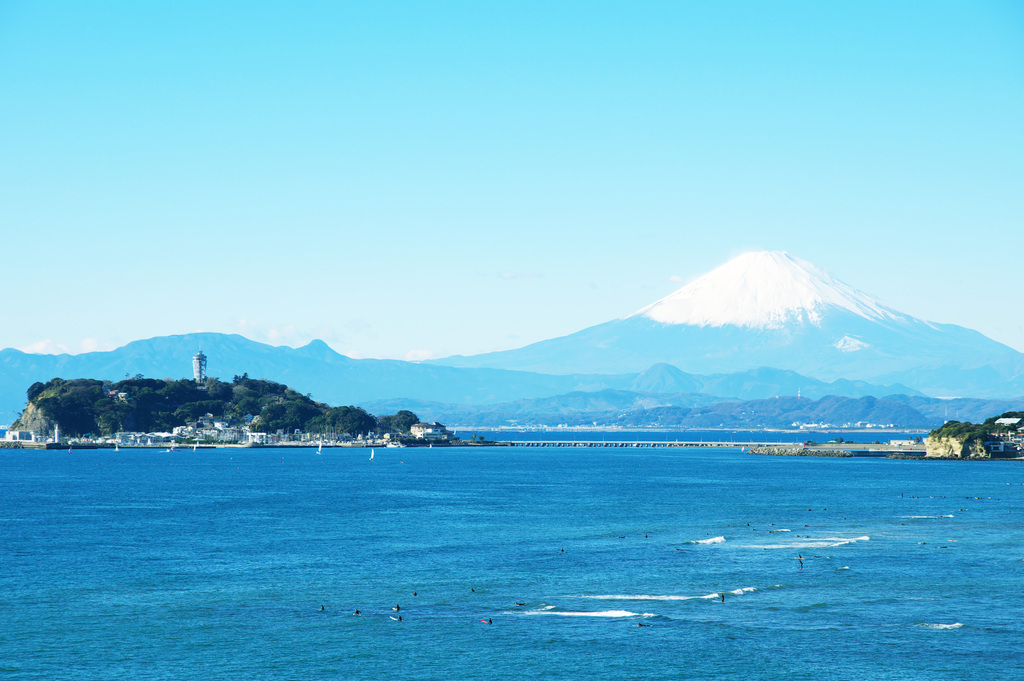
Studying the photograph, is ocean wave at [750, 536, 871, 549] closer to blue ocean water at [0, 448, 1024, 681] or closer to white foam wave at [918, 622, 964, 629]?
blue ocean water at [0, 448, 1024, 681]

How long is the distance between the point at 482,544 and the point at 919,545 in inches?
1208

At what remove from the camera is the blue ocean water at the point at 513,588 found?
42.5 metres

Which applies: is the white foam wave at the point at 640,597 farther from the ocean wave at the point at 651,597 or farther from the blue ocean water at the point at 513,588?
the blue ocean water at the point at 513,588

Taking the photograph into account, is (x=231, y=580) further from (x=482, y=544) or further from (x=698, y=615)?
(x=698, y=615)

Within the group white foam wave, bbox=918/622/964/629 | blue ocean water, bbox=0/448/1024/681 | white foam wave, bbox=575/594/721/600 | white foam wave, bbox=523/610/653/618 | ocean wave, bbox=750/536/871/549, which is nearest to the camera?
blue ocean water, bbox=0/448/1024/681

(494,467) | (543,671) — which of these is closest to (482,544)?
(543,671)

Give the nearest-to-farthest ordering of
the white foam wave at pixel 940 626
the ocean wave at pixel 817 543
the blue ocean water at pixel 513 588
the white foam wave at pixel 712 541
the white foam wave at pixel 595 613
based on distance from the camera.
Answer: the blue ocean water at pixel 513 588
the white foam wave at pixel 940 626
the white foam wave at pixel 595 613
the ocean wave at pixel 817 543
the white foam wave at pixel 712 541

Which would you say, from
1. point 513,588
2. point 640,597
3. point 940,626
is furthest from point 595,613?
point 940,626

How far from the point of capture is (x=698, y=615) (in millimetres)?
49750

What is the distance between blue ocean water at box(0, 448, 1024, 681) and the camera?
42500mm

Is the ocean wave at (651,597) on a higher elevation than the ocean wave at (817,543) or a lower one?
lower

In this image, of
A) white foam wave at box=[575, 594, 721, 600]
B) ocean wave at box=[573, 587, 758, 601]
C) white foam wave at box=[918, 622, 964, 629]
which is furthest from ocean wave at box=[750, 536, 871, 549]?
white foam wave at box=[918, 622, 964, 629]

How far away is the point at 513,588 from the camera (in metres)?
56.3

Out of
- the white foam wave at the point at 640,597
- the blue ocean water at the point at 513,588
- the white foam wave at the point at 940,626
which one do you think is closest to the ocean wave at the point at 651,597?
the white foam wave at the point at 640,597
